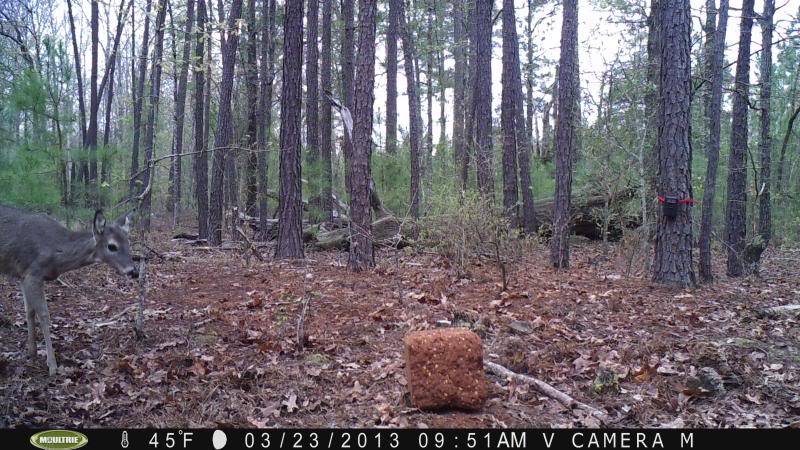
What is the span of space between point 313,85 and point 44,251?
39.4 ft

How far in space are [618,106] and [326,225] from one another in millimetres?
9263

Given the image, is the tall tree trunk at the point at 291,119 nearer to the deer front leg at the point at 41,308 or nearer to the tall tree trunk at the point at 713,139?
the deer front leg at the point at 41,308

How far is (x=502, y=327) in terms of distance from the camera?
20.9 ft

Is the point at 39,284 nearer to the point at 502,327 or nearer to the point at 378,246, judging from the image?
the point at 502,327

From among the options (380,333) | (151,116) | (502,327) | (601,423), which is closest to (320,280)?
(380,333)

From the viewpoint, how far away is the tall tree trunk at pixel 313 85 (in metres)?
15.5

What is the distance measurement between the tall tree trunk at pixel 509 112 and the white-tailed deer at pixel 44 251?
36.8 feet

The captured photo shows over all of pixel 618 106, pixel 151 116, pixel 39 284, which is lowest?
pixel 39 284

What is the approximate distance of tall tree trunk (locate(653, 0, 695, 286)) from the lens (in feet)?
28.0

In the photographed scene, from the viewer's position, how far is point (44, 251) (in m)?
5.31

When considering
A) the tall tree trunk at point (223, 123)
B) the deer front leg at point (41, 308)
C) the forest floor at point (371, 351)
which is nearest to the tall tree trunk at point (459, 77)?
the tall tree trunk at point (223, 123)

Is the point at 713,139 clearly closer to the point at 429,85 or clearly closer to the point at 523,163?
the point at 523,163

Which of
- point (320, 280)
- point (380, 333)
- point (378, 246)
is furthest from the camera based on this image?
point (378, 246)

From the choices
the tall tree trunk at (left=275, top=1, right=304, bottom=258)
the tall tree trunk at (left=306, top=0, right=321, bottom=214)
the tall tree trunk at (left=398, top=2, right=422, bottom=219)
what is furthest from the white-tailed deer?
the tall tree trunk at (left=306, top=0, right=321, bottom=214)
